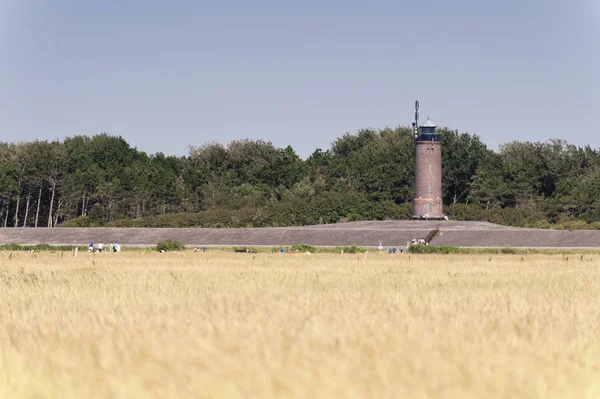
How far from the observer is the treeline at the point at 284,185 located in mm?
97750

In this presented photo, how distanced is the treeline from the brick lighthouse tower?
232 inches

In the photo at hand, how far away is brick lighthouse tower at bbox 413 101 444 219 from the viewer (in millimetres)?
92312

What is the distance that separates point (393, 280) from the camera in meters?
25.0

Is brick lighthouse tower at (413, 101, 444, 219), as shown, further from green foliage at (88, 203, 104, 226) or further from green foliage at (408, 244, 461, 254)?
green foliage at (88, 203, 104, 226)

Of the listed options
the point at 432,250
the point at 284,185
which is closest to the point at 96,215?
Answer: the point at 284,185

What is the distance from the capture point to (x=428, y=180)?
92562 millimetres

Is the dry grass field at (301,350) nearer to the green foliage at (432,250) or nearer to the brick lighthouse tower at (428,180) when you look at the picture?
the green foliage at (432,250)

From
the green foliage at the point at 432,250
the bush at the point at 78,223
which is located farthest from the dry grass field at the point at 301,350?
the bush at the point at 78,223

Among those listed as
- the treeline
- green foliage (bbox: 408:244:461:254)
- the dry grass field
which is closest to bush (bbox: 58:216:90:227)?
the treeline

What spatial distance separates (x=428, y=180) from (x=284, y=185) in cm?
2896

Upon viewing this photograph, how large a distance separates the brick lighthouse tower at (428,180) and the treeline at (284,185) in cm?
590

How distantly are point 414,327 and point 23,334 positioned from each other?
4.21 meters

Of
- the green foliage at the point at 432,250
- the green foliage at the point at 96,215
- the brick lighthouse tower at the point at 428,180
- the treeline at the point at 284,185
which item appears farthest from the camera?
the green foliage at the point at 96,215

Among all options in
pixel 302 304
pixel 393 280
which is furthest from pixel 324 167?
pixel 302 304
